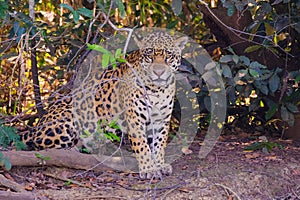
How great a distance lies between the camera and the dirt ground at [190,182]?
16.2 ft

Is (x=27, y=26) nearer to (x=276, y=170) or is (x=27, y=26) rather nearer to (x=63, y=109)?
(x=63, y=109)

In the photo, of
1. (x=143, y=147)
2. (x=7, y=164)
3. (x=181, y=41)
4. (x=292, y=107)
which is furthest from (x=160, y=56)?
(x=7, y=164)

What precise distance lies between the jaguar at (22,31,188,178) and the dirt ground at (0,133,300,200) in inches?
10.0

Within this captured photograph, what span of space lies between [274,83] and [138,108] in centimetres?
140

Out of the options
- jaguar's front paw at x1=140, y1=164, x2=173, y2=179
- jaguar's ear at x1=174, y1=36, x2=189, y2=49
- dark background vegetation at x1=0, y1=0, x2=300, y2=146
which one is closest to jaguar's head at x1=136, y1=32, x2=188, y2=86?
jaguar's ear at x1=174, y1=36, x2=189, y2=49

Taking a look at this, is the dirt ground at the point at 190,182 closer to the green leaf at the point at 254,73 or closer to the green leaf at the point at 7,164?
the green leaf at the point at 7,164

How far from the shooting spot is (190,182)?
203 inches

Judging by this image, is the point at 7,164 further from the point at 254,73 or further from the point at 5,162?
the point at 254,73

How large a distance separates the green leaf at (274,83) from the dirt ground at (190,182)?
2.25 feet

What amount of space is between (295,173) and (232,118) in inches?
68.0

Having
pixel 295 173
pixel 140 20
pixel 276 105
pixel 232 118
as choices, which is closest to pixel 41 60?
pixel 140 20

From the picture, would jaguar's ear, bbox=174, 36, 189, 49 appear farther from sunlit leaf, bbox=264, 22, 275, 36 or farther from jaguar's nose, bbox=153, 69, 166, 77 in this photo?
sunlit leaf, bbox=264, 22, 275, 36

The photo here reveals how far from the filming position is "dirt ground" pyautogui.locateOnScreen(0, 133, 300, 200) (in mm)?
4934

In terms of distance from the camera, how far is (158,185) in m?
5.12
